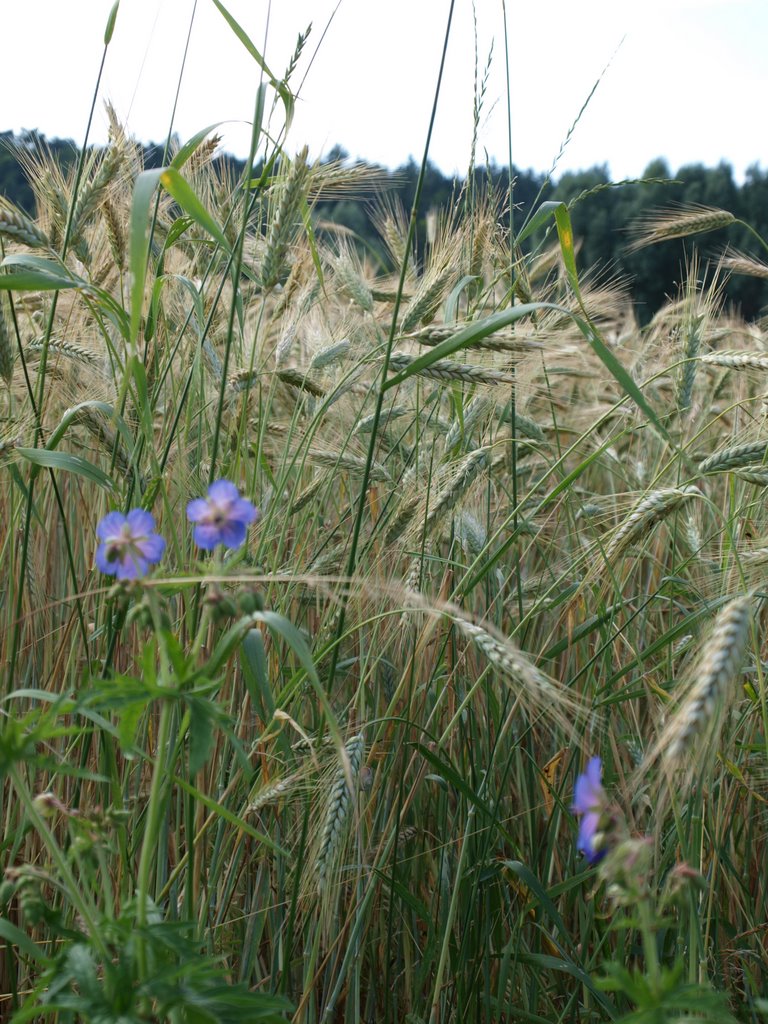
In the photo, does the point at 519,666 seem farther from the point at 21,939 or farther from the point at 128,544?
the point at 21,939

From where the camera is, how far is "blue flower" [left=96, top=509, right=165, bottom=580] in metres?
0.83

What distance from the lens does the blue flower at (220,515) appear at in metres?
0.84

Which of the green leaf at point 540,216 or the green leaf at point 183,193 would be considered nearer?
the green leaf at point 183,193

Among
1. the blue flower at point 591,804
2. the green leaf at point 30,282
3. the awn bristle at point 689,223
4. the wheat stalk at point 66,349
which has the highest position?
the awn bristle at point 689,223

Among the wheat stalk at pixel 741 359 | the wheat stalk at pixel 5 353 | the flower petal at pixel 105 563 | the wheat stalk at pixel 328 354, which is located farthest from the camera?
the wheat stalk at pixel 328 354

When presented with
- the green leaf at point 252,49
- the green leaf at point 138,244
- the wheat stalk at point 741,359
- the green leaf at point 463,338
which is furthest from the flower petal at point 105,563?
the wheat stalk at point 741,359

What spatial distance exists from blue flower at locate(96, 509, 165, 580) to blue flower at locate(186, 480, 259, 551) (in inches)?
1.6

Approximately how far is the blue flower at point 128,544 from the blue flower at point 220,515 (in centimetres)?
4

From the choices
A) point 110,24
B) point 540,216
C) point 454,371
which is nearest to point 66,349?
point 110,24

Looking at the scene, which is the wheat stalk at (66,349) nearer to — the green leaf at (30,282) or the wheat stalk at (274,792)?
the green leaf at (30,282)

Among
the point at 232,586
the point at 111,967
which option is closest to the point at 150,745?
the point at 232,586

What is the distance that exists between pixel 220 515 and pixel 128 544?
0.30 feet

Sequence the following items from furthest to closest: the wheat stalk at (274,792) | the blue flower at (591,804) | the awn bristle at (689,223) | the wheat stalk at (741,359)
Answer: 1. the awn bristle at (689,223)
2. the wheat stalk at (741,359)
3. the wheat stalk at (274,792)
4. the blue flower at (591,804)

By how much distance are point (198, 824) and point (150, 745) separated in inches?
6.9
